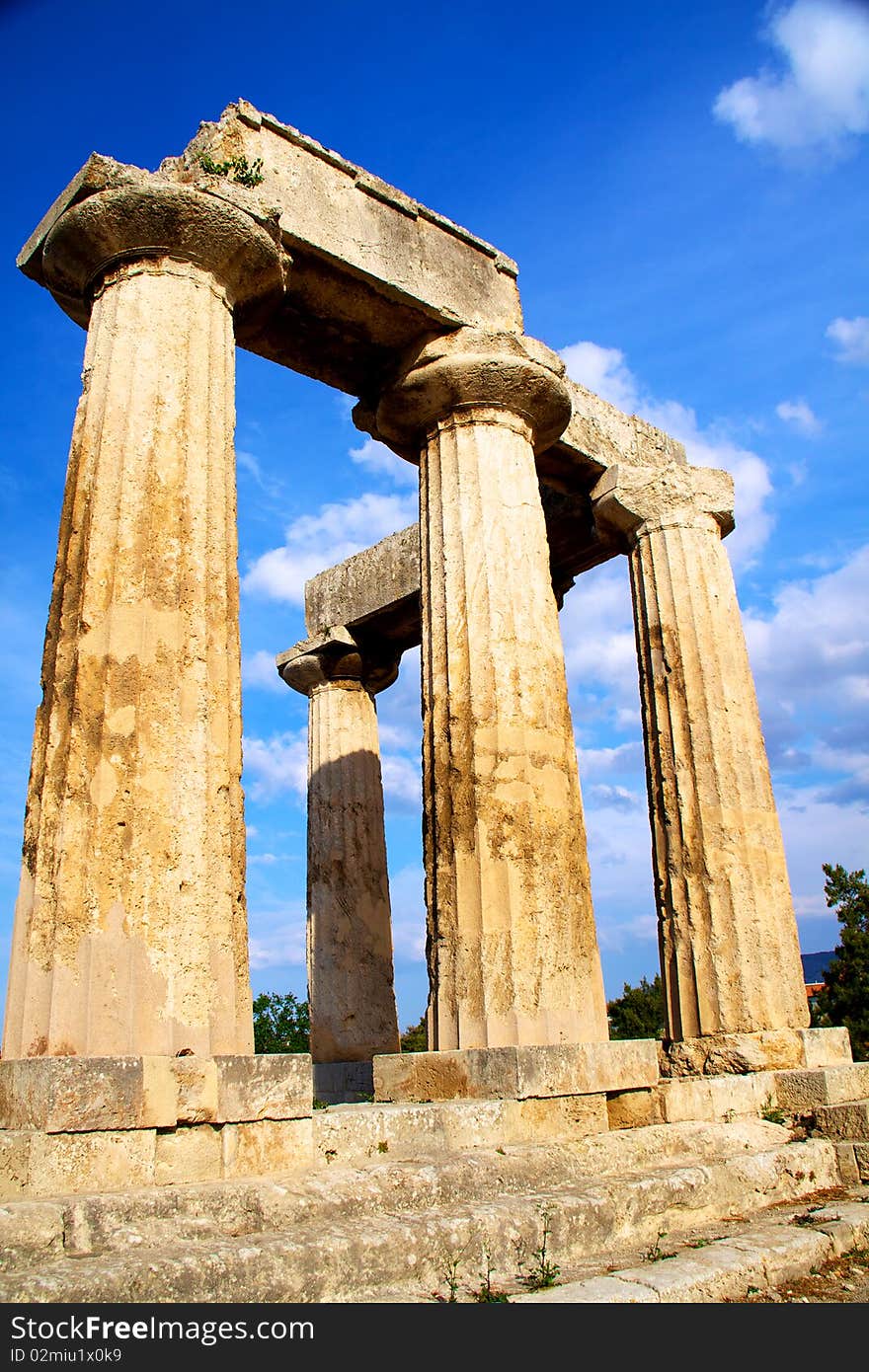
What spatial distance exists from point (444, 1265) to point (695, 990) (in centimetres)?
681

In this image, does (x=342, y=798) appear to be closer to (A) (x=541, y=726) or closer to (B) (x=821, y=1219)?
(A) (x=541, y=726)

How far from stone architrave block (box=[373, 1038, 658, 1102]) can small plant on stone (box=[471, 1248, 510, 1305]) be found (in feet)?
7.09

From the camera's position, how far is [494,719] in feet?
31.3

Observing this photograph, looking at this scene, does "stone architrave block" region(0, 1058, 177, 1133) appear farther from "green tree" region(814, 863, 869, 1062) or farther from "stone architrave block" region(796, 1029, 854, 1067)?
"green tree" region(814, 863, 869, 1062)

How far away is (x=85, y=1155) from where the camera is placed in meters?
5.46

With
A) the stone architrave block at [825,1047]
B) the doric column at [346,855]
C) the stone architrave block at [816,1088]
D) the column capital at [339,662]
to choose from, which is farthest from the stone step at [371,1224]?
the column capital at [339,662]

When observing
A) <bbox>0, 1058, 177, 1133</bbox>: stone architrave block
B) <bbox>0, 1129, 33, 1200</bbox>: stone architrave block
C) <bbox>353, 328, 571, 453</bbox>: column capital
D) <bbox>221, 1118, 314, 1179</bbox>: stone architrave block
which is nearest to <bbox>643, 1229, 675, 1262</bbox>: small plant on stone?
<bbox>221, 1118, 314, 1179</bbox>: stone architrave block

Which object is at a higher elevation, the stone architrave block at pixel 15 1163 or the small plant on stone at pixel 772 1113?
the stone architrave block at pixel 15 1163

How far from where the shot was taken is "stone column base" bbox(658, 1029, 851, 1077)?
1098cm

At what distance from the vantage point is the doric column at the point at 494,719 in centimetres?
875

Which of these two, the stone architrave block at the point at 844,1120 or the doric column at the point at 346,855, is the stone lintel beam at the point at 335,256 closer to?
the doric column at the point at 346,855

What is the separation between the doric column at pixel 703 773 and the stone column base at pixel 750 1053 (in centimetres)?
13

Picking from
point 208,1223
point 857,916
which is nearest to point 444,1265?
point 208,1223

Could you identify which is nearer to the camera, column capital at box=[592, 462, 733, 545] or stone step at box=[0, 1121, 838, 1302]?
stone step at box=[0, 1121, 838, 1302]
